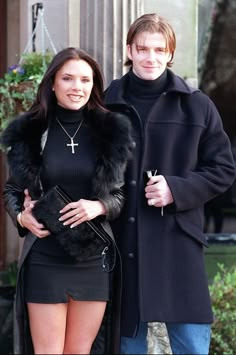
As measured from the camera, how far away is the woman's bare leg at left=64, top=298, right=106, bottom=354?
3498 millimetres

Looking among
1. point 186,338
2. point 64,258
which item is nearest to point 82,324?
point 64,258

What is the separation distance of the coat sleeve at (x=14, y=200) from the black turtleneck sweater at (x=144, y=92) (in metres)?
0.63

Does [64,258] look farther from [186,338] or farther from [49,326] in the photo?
[186,338]

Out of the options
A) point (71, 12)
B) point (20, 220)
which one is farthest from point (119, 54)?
point (20, 220)

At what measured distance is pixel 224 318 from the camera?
18.1 ft

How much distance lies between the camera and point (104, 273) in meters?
3.54

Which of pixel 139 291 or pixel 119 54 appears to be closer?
pixel 139 291

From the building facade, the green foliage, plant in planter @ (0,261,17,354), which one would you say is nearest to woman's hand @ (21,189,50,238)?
the building facade

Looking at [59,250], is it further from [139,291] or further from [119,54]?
[119,54]

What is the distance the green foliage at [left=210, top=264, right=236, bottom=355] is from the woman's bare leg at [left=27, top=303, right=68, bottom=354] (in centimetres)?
221

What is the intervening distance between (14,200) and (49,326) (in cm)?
58

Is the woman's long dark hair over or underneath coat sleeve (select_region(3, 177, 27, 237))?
over

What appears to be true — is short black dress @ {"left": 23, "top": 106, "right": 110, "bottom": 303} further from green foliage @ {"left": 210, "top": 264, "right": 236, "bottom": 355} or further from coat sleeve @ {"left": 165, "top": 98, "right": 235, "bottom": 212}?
green foliage @ {"left": 210, "top": 264, "right": 236, "bottom": 355}

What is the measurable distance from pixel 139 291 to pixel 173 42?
1.10 m
